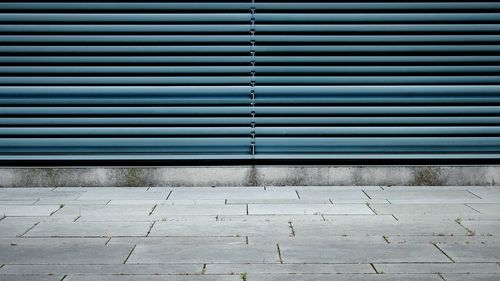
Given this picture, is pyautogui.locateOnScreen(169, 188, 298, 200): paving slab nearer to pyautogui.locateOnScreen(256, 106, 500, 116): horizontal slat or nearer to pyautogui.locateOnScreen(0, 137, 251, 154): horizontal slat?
pyautogui.locateOnScreen(0, 137, 251, 154): horizontal slat

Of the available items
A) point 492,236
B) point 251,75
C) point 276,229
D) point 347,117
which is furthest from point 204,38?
point 492,236

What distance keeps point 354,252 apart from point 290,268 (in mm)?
795

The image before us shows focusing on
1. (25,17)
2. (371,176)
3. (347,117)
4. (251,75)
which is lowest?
(371,176)

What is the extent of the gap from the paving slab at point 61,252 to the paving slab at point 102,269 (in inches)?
5.0

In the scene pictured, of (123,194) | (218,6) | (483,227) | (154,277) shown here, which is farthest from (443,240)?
(218,6)

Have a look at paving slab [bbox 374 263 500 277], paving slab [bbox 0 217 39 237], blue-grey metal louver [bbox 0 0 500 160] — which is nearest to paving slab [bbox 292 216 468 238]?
paving slab [bbox 374 263 500 277]

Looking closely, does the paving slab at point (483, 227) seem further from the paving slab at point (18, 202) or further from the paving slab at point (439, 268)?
the paving slab at point (18, 202)

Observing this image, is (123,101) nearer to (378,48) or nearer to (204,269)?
(378,48)

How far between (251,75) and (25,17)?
11.2ft

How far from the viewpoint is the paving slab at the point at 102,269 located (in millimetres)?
5301

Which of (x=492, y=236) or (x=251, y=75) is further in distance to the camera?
(x=251, y=75)

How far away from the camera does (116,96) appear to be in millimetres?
9820

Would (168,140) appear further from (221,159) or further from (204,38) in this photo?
(204,38)

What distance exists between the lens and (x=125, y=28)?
9.75 m
